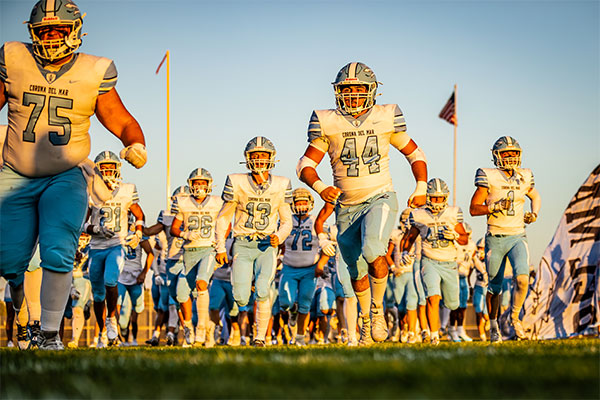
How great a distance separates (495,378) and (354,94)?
517cm

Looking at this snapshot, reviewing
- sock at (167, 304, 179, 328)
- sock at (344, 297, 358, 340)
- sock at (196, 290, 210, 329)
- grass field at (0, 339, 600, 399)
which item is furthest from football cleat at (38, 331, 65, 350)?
sock at (167, 304, 179, 328)

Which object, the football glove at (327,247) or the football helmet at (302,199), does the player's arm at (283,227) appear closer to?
the football glove at (327,247)

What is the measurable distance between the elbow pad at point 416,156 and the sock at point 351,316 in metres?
1.90

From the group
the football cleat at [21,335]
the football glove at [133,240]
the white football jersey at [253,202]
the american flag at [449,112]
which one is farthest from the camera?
the american flag at [449,112]

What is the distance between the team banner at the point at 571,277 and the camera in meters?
9.66

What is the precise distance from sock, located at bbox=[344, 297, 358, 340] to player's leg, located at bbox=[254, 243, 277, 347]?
1336mm

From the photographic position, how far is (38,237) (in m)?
6.09

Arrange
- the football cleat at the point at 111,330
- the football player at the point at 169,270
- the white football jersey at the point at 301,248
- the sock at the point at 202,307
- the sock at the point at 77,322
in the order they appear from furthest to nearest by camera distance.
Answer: the football player at the point at 169,270 → the sock at the point at 77,322 → the white football jersey at the point at 301,248 → the football cleat at the point at 111,330 → the sock at the point at 202,307

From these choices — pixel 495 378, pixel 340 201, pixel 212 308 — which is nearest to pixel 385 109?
pixel 340 201

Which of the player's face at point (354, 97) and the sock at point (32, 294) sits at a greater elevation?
the player's face at point (354, 97)

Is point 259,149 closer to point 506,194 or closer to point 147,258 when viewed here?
point 506,194

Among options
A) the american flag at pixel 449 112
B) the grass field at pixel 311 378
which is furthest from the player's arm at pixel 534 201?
the american flag at pixel 449 112

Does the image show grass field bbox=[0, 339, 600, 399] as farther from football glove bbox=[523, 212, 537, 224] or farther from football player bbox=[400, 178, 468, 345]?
football player bbox=[400, 178, 468, 345]

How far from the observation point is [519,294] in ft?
36.9
